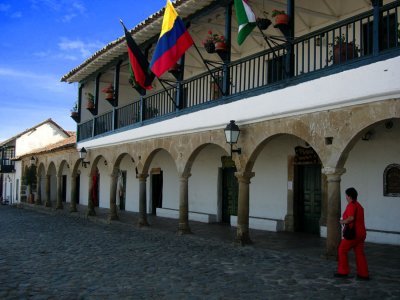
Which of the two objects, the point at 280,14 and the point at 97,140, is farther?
the point at 97,140

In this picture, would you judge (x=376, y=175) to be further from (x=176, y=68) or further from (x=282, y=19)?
(x=176, y=68)

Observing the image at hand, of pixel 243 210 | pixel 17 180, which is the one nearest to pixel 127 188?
pixel 243 210

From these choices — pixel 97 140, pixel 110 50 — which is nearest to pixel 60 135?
pixel 97 140

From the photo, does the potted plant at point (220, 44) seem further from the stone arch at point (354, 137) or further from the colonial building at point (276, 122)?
the stone arch at point (354, 137)

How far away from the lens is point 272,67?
955 cm

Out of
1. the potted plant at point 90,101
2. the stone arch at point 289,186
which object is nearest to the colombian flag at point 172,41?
the stone arch at point 289,186

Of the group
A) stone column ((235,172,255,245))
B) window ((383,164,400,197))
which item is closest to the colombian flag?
stone column ((235,172,255,245))

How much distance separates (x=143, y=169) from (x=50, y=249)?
15.9 feet

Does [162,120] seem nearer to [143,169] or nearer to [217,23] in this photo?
[143,169]

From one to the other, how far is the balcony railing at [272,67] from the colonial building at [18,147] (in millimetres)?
16037

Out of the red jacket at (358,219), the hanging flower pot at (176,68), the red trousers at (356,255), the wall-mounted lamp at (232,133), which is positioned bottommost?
the red trousers at (356,255)

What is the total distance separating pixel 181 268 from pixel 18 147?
3070 centimetres

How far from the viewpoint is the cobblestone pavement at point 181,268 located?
6.35 m

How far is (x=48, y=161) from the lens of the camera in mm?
25844
